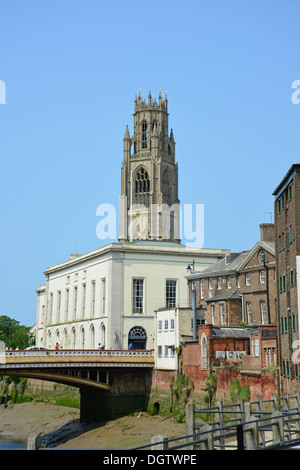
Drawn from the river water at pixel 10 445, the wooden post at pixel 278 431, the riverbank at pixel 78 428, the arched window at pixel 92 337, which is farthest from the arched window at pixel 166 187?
the wooden post at pixel 278 431

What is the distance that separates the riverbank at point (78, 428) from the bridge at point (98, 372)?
162 cm

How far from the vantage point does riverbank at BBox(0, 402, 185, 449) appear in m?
53.4

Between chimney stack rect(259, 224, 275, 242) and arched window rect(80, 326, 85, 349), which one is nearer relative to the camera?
chimney stack rect(259, 224, 275, 242)

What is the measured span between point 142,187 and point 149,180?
7.45 ft

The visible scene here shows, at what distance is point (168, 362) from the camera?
2450 inches

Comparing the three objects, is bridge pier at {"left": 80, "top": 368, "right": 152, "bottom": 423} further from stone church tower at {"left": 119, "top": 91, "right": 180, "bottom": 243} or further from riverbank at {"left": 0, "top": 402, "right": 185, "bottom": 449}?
stone church tower at {"left": 119, "top": 91, "right": 180, "bottom": 243}

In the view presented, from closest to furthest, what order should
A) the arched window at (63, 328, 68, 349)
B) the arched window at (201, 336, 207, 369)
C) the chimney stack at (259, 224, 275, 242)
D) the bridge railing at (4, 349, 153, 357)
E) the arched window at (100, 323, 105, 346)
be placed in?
the arched window at (201, 336, 207, 369), the bridge railing at (4, 349, 153, 357), the chimney stack at (259, 224, 275, 242), the arched window at (100, 323, 105, 346), the arched window at (63, 328, 68, 349)

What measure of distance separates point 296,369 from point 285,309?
20.5 ft

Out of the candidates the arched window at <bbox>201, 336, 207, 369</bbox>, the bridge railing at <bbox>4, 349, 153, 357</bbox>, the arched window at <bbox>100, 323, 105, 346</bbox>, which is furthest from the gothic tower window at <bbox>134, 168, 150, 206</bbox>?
the arched window at <bbox>201, 336, 207, 369</bbox>

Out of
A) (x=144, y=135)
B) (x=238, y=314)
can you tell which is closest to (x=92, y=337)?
(x=238, y=314)

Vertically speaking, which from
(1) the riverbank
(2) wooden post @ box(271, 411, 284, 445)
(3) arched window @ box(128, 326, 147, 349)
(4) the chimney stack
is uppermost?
(4) the chimney stack

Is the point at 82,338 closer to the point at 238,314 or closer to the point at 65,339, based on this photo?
the point at 65,339
